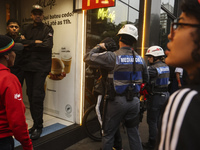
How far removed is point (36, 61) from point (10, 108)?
185 centimetres

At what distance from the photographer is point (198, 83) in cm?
68

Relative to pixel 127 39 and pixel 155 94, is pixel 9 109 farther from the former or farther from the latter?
pixel 155 94

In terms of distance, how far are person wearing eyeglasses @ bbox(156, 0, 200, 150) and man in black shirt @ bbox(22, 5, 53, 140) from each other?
2687 mm

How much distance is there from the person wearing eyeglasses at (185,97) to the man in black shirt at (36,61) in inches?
106

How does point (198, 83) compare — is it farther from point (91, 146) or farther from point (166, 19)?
point (166, 19)

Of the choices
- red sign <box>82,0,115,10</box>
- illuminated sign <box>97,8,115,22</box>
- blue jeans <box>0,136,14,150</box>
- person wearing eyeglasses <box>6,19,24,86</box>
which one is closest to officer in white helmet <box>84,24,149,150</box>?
red sign <box>82,0,115,10</box>

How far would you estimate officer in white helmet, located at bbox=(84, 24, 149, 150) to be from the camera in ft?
7.97

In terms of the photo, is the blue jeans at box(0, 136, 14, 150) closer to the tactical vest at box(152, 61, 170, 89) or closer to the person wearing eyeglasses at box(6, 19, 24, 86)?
the person wearing eyeglasses at box(6, 19, 24, 86)

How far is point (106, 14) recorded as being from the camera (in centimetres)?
448

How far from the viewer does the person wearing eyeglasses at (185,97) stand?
1.93 ft

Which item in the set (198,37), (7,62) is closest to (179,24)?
(198,37)

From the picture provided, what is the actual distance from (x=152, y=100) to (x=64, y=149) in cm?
208

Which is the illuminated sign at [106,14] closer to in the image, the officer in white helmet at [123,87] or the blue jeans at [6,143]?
the officer in white helmet at [123,87]

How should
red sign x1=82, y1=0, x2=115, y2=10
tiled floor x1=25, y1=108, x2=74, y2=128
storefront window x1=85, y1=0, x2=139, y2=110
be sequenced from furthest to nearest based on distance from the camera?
storefront window x1=85, y1=0, x2=139, y2=110
tiled floor x1=25, y1=108, x2=74, y2=128
red sign x1=82, y1=0, x2=115, y2=10
